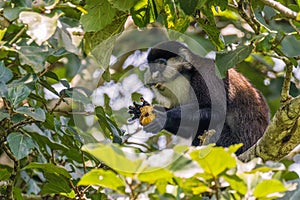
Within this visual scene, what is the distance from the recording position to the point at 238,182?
153 cm

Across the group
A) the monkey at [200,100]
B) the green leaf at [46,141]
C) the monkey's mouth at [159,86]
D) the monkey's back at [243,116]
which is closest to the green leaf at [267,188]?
the green leaf at [46,141]

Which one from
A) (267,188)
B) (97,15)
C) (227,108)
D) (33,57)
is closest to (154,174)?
(267,188)

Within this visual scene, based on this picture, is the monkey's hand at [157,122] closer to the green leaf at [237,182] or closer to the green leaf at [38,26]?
the green leaf at [38,26]

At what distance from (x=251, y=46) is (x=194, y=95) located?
5.23 feet

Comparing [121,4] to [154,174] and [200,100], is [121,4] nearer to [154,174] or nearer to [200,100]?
[154,174]

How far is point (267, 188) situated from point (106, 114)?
49.0 inches

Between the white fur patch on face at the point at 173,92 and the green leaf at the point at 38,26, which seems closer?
the green leaf at the point at 38,26

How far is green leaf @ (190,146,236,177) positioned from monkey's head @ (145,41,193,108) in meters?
2.21

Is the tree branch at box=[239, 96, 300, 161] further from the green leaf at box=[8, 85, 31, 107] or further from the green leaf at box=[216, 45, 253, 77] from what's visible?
the green leaf at box=[8, 85, 31, 107]

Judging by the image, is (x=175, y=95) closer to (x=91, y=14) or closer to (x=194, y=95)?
(x=194, y=95)

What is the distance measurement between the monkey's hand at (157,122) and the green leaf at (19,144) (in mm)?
978

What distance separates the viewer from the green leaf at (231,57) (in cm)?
230

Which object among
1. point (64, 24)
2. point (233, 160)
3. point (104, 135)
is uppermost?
point (233, 160)

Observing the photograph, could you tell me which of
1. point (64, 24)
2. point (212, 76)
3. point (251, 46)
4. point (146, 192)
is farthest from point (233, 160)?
point (212, 76)
